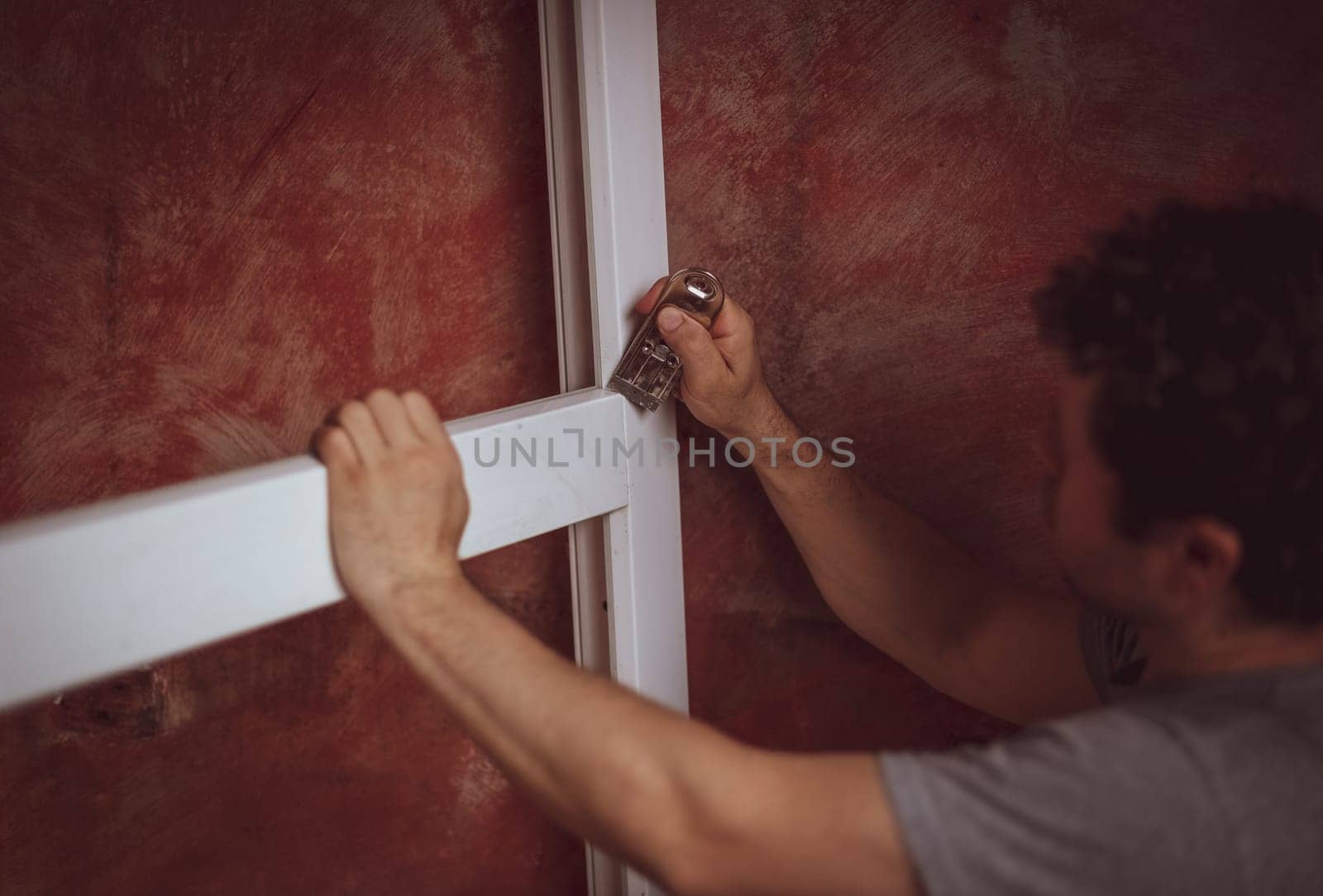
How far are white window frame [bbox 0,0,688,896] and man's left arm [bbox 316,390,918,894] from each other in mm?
43

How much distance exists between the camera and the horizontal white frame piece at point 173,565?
616 millimetres

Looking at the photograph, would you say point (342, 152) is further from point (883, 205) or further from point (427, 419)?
point (883, 205)

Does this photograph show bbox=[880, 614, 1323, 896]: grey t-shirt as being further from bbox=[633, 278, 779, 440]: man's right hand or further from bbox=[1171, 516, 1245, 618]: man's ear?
bbox=[633, 278, 779, 440]: man's right hand

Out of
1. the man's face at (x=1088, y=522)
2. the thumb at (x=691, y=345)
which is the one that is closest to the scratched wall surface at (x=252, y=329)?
the thumb at (x=691, y=345)

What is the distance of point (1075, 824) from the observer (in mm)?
657

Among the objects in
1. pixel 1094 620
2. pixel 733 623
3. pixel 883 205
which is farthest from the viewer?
pixel 733 623

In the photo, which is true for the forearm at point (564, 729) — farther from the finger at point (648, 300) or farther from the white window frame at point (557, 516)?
the finger at point (648, 300)

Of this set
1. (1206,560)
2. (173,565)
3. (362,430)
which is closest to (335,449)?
(362,430)

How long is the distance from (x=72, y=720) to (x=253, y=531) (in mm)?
513

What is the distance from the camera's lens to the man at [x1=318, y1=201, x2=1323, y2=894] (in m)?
0.66

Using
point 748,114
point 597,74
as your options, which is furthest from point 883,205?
point 597,74

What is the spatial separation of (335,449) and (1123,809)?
653 mm

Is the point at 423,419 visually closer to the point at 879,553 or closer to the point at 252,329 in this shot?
the point at 252,329

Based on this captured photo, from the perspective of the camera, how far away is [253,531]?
713 millimetres
